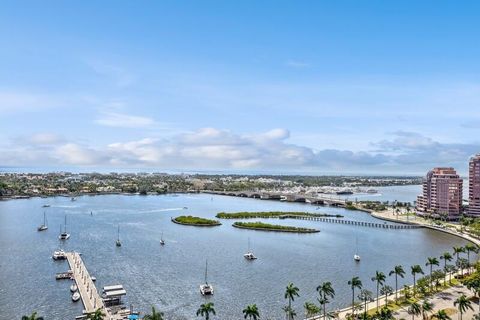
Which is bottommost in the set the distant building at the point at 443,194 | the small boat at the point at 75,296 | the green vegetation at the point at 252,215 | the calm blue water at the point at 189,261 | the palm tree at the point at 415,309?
the small boat at the point at 75,296

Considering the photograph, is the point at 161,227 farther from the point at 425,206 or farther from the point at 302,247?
the point at 425,206

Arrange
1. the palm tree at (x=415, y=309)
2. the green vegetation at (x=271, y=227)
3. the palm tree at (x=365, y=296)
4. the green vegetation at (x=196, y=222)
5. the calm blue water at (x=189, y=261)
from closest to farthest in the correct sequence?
the palm tree at (x=415, y=309) < the palm tree at (x=365, y=296) < the calm blue water at (x=189, y=261) < the green vegetation at (x=271, y=227) < the green vegetation at (x=196, y=222)

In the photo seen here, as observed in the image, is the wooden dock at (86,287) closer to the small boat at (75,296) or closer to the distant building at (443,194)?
the small boat at (75,296)

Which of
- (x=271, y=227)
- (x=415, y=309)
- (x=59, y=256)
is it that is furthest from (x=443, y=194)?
(x=59, y=256)

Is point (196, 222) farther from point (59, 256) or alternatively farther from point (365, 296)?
point (365, 296)

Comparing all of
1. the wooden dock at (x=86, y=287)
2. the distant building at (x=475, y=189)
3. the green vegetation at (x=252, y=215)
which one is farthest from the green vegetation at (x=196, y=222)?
the distant building at (x=475, y=189)

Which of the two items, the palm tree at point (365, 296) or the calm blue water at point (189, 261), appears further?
the calm blue water at point (189, 261)
